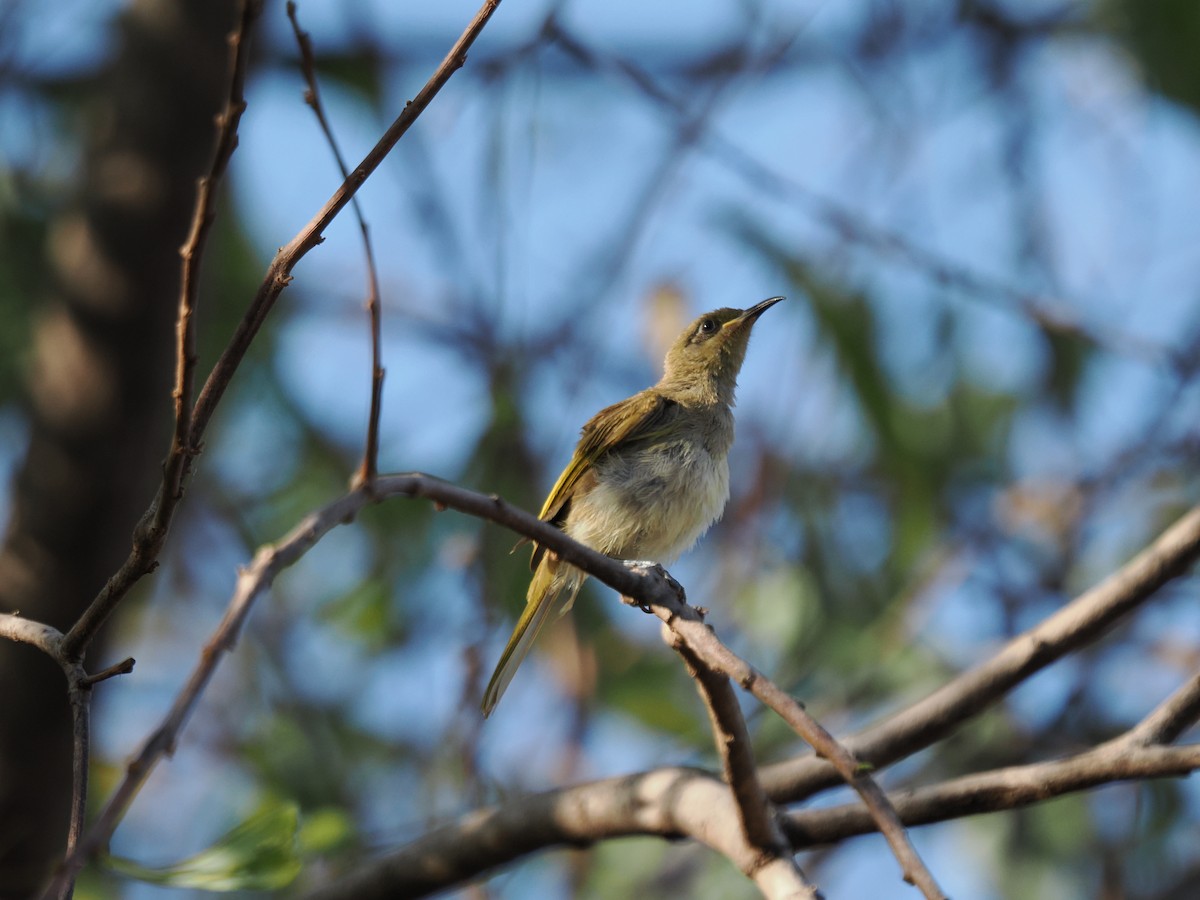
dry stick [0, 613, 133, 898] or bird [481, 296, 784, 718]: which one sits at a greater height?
bird [481, 296, 784, 718]

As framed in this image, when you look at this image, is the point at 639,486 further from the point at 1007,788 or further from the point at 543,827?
the point at 1007,788

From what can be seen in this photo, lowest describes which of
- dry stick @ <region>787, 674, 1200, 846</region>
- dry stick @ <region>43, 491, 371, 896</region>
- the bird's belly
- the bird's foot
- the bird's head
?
dry stick @ <region>43, 491, 371, 896</region>

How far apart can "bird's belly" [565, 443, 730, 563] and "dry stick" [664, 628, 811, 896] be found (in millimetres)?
1589

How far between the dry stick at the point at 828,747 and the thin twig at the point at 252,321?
0.95 m

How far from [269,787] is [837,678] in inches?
95.7

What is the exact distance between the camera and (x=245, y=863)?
2.84 meters

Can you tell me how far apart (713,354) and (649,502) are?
41.2 inches

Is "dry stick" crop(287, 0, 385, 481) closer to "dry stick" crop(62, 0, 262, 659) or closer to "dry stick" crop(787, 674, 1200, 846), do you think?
"dry stick" crop(62, 0, 262, 659)

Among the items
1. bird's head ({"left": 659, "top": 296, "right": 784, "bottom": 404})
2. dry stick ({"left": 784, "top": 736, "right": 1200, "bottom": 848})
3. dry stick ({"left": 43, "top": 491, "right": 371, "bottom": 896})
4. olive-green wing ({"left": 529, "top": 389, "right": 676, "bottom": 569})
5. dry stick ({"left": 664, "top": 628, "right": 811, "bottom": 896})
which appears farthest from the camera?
bird's head ({"left": 659, "top": 296, "right": 784, "bottom": 404})

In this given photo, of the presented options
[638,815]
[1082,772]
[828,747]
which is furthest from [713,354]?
[828,747]

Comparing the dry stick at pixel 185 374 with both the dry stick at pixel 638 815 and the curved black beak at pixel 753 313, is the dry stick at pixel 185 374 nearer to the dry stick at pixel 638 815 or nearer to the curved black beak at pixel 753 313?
the dry stick at pixel 638 815

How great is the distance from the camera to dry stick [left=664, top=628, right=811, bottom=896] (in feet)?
7.93

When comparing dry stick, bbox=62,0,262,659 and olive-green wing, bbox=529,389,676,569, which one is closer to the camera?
dry stick, bbox=62,0,262,659

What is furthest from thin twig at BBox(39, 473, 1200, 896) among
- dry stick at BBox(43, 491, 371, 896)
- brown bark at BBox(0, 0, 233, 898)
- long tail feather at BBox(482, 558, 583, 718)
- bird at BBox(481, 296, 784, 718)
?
brown bark at BBox(0, 0, 233, 898)
